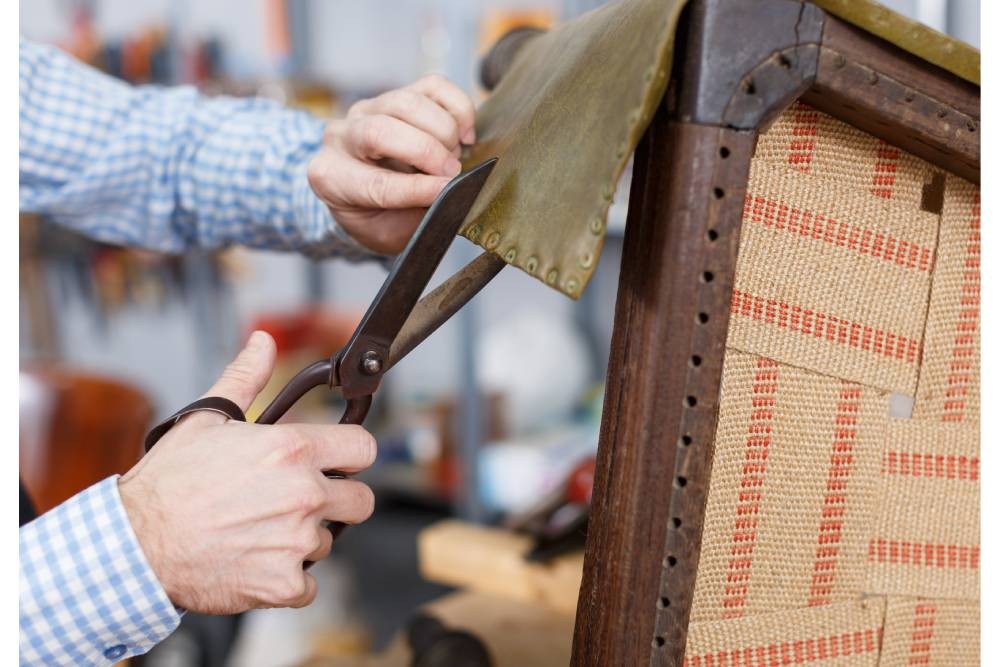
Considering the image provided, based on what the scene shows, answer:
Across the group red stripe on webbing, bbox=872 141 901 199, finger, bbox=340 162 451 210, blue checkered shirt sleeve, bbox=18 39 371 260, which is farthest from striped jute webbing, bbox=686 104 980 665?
blue checkered shirt sleeve, bbox=18 39 371 260

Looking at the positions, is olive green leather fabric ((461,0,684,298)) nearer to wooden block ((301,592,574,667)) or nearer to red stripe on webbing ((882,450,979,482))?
red stripe on webbing ((882,450,979,482))

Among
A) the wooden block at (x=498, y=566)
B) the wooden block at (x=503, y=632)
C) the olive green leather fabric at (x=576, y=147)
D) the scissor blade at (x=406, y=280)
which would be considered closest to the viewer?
the olive green leather fabric at (x=576, y=147)

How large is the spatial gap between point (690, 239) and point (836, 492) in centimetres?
20

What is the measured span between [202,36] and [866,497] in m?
2.93

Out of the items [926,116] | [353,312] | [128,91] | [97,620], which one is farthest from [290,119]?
[353,312]

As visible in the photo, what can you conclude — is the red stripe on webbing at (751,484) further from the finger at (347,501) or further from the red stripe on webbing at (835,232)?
the finger at (347,501)

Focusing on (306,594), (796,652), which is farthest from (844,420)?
(306,594)

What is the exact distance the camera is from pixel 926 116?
524 millimetres

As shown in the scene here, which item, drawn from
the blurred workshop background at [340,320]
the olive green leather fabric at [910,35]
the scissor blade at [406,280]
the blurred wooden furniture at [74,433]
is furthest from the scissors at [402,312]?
the blurred workshop background at [340,320]

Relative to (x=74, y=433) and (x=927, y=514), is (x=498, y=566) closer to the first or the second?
(x=927, y=514)

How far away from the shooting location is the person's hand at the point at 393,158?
0.75 meters

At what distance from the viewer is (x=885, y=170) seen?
56cm

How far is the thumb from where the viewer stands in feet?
2.18

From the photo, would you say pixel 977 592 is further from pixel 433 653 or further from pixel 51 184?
pixel 51 184
